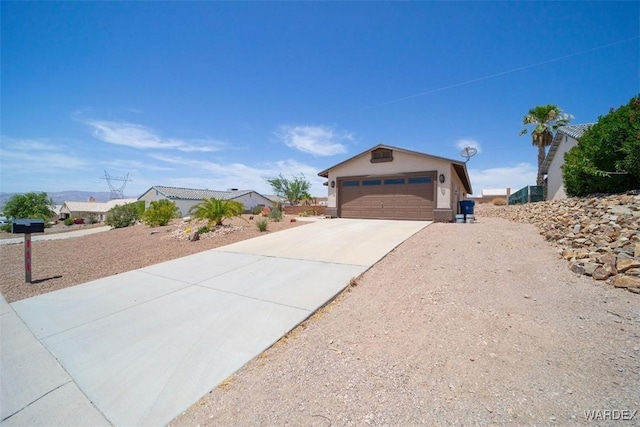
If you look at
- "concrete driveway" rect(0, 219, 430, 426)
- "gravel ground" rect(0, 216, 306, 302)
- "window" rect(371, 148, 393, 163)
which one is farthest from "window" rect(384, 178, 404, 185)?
"concrete driveway" rect(0, 219, 430, 426)

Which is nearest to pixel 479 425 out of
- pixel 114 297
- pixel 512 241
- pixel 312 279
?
pixel 312 279

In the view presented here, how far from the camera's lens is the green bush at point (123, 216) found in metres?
19.3

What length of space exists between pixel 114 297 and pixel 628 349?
7192mm

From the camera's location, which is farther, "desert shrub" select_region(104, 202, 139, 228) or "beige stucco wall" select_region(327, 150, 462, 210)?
"desert shrub" select_region(104, 202, 139, 228)

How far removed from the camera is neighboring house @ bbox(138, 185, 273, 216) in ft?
128

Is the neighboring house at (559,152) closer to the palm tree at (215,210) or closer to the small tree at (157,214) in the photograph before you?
the palm tree at (215,210)

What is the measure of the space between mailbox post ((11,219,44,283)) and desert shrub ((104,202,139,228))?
51.9ft

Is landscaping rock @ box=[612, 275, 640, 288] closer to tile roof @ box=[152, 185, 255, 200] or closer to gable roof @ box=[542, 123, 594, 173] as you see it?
gable roof @ box=[542, 123, 594, 173]

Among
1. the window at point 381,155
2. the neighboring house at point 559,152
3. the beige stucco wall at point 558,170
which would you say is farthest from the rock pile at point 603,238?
the beige stucco wall at point 558,170

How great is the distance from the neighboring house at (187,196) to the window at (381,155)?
25185 mm

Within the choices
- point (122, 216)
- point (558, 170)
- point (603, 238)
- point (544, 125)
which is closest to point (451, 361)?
point (603, 238)

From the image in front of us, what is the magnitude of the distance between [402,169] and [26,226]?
543 inches

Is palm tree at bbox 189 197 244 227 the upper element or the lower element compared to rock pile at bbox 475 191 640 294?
upper

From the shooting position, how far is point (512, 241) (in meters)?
6.96
